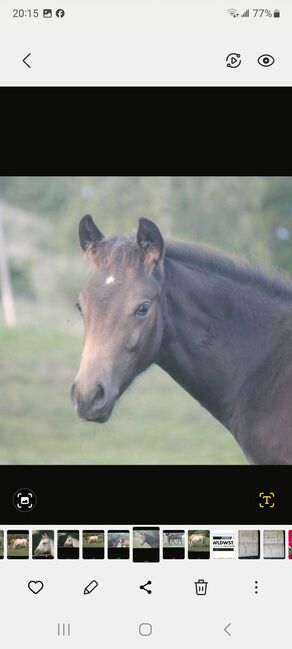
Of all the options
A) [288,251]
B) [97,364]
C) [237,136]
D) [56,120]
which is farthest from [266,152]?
[288,251]

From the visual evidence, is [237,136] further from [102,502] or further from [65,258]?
[65,258]

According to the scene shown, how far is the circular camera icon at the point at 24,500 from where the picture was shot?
475 centimetres

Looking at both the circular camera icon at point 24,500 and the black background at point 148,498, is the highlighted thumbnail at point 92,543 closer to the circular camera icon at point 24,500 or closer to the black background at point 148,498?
the black background at point 148,498

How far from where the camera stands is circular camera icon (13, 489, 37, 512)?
4750mm

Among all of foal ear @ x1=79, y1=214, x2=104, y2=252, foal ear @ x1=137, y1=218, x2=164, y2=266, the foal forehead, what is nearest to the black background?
the foal forehead

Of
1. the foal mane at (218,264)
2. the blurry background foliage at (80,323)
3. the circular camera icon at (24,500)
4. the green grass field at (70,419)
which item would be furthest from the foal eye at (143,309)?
the green grass field at (70,419)

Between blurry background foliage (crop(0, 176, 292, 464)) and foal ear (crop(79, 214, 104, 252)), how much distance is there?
982 cm

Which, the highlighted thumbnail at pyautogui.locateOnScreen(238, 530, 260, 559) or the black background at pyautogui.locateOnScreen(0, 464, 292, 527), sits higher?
the black background at pyautogui.locateOnScreen(0, 464, 292, 527)

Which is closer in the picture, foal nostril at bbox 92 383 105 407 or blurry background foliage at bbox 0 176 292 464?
foal nostril at bbox 92 383 105 407
